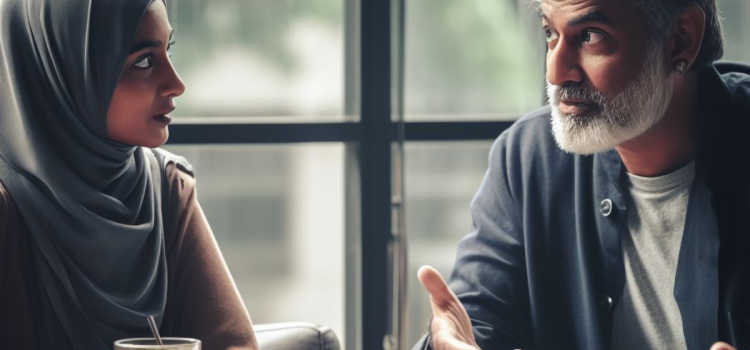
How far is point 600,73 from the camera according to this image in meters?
1.74

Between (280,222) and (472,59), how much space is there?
757 millimetres

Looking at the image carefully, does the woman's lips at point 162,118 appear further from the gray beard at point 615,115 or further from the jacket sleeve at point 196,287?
the gray beard at point 615,115

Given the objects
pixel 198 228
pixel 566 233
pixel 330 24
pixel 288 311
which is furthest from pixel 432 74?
pixel 198 228

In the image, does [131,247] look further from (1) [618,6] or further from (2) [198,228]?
(1) [618,6]

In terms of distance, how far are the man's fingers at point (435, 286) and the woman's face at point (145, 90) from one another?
50 cm

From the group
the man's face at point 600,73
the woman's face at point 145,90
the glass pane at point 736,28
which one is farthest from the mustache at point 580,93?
the glass pane at point 736,28

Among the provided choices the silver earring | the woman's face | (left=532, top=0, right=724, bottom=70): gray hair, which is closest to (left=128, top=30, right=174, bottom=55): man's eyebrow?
the woman's face

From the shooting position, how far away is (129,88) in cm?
155

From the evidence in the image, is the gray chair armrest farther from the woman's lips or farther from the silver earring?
the silver earring

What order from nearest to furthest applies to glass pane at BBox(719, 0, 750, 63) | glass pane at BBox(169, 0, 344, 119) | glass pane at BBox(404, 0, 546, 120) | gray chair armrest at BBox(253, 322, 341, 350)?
gray chair armrest at BBox(253, 322, 341, 350) < glass pane at BBox(169, 0, 344, 119) < glass pane at BBox(404, 0, 546, 120) < glass pane at BBox(719, 0, 750, 63)

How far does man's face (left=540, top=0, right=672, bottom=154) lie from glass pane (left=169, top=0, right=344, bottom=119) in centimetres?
106

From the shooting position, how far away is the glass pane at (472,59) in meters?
2.81

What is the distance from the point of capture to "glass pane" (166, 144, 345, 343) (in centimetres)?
267

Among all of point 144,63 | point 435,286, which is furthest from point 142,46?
point 435,286
